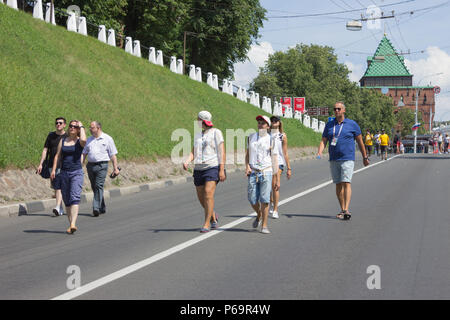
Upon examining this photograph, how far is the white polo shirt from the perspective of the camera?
12375mm

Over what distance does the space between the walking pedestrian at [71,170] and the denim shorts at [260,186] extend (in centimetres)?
285

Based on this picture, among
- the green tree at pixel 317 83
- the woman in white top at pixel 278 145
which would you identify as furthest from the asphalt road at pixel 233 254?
the green tree at pixel 317 83

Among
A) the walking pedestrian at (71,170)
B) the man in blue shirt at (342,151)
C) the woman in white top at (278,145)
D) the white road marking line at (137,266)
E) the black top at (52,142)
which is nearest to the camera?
the white road marking line at (137,266)

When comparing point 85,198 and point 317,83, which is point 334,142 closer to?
point 85,198

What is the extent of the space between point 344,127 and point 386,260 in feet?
14.3

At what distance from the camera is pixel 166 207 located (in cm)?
1332

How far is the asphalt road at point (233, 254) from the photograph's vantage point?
5.80 meters

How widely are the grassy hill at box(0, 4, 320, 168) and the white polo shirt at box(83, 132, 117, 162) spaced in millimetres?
2749

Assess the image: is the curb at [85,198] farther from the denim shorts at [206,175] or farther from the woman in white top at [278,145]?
the woman in white top at [278,145]

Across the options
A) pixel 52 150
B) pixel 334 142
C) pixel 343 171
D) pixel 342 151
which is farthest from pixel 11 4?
pixel 343 171

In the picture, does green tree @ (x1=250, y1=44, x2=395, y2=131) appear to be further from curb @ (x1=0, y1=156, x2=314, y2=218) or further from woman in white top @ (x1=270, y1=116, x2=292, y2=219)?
woman in white top @ (x1=270, y1=116, x2=292, y2=219)

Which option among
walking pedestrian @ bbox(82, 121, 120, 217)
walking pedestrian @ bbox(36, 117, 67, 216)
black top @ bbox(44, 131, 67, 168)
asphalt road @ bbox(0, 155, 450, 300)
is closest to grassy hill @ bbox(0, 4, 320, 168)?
walking pedestrian @ bbox(36, 117, 67, 216)

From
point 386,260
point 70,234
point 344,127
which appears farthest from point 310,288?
point 344,127

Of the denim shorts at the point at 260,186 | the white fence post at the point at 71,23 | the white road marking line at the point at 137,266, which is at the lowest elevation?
the white road marking line at the point at 137,266
